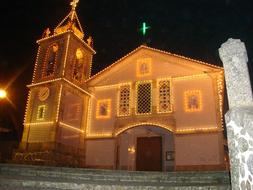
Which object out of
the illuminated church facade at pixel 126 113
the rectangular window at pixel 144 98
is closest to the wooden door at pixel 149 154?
the illuminated church facade at pixel 126 113

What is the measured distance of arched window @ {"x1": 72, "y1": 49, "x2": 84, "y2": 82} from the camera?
844 inches

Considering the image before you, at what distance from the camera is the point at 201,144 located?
16297 mm

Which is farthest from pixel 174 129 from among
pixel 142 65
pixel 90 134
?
pixel 90 134

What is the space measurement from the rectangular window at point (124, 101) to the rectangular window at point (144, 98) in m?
0.77

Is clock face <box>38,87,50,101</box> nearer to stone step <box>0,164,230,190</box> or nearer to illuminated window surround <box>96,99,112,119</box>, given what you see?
illuminated window surround <box>96,99,112,119</box>

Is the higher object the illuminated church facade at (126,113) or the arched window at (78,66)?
the arched window at (78,66)

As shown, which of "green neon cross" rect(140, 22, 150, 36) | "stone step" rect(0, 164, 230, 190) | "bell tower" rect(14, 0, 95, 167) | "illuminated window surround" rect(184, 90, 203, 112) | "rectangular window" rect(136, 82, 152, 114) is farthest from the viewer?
"green neon cross" rect(140, 22, 150, 36)

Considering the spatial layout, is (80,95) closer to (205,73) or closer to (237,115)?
(205,73)

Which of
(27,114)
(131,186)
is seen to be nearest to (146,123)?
(27,114)

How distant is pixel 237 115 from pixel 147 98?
14377 mm

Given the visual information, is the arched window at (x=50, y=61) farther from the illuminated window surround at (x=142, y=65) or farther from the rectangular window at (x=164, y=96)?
the rectangular window at (x=164, y=96)

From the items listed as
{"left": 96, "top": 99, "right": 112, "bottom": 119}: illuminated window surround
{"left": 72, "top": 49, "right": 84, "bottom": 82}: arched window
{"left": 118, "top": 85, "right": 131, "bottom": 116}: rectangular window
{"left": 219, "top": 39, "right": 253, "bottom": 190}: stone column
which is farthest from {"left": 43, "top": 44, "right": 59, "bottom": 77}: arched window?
{"left": 219, "top": 39, "right": 253, "bottom": 190}: stone column

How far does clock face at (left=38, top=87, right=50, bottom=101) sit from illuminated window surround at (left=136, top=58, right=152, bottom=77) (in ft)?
22.5

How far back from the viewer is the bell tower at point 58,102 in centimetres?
1789
